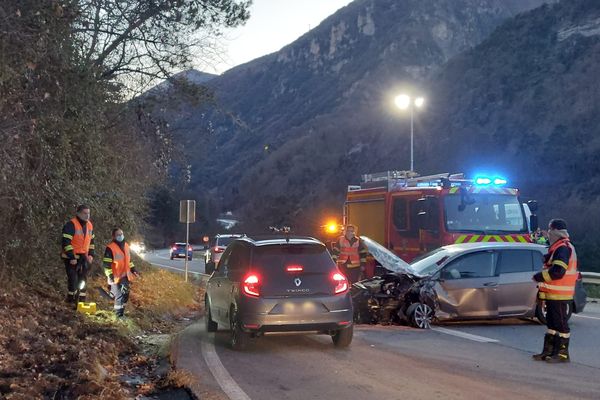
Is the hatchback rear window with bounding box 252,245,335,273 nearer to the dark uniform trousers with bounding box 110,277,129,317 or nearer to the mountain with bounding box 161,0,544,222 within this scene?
the dark uniform trousers with bounding box 110,277,129,317

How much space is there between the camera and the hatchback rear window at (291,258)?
9.80 metres

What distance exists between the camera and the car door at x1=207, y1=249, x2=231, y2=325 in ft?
34.9

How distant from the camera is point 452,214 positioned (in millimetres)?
15656

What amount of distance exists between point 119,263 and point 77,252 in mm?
837

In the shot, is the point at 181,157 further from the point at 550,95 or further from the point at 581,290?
the point at 550,95

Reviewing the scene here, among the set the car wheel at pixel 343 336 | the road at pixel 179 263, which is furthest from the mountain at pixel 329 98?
the car wheel at pixel 343 336

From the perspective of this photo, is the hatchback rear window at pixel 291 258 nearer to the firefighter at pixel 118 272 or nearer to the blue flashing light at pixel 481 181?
the firefighter at pixel 118 272

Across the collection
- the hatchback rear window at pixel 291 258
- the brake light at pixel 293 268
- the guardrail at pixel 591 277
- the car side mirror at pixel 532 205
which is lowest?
the guardrail at pixel 591 277

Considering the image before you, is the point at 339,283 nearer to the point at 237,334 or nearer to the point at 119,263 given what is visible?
the point at 237,334

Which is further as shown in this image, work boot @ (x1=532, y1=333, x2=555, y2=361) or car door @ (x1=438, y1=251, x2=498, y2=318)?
car door @ (x1=438, y1=251, x2=498, y2=318)

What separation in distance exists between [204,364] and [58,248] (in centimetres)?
527

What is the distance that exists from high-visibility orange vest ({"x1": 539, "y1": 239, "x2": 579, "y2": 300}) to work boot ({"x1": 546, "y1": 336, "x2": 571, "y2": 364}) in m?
0.54

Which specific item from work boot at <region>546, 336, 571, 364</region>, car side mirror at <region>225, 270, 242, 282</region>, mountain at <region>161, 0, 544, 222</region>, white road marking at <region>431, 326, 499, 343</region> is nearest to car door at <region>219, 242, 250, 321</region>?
car side mirror at <region>225, 270, 242, 282</region>

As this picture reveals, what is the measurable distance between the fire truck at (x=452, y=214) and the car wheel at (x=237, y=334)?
666cm
